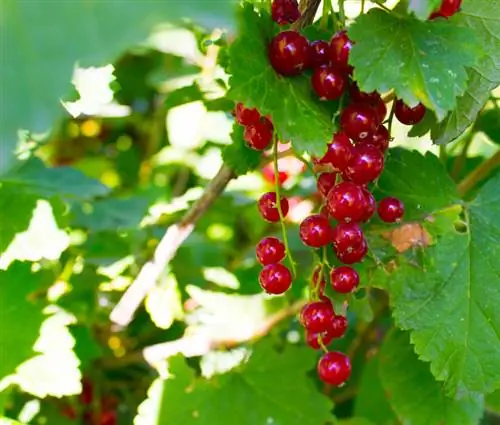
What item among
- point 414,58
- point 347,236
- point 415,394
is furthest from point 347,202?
point 415,394

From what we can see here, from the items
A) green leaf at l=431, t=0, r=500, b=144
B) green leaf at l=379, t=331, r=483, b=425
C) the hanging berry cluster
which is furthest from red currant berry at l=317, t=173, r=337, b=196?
green leaf at l=379, t=331, r=483, b=425

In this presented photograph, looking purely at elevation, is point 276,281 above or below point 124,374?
above

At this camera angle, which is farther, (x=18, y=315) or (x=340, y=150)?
(x=18, y=315)

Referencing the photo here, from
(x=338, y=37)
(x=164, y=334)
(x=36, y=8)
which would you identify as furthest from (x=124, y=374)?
(x=36, y=8)

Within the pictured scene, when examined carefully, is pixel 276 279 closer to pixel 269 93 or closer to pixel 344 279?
pixel 344 279

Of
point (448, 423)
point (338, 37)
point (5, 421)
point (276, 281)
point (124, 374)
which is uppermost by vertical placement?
point (338, 37)

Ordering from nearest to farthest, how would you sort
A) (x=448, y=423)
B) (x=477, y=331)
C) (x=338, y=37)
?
(x=338, y=37), (x=477, y=331), (x=448, y=423)

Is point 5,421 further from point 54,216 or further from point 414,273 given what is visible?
point 414,273
